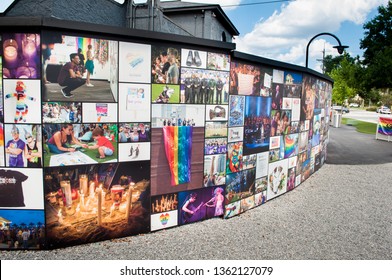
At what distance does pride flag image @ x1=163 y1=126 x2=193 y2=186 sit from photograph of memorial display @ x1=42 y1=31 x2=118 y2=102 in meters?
1.19

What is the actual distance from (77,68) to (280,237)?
4447mm

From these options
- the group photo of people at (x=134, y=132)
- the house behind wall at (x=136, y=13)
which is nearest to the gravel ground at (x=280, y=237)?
the group photo of people at (x=134, y=132)

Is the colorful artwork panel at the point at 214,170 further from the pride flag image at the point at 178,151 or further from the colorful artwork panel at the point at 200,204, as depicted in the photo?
the pride flag image at the point at 178,151

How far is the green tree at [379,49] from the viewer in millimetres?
26797

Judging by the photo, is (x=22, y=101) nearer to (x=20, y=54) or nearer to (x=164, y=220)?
(x=20, y=54)

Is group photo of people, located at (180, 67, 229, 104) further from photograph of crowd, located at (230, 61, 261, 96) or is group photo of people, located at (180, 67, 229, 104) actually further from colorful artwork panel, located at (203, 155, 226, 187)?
colorful artwork panel, located at (203, 155, 226, 187)

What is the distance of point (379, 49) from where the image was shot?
97.2 feet

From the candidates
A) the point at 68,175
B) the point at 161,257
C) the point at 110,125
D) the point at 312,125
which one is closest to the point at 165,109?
the point at 110,125

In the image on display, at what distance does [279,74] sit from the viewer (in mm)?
7805

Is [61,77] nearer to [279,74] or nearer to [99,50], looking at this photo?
[99,50]

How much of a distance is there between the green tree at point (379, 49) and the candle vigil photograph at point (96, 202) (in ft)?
A: 89.7

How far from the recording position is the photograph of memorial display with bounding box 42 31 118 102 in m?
4.60

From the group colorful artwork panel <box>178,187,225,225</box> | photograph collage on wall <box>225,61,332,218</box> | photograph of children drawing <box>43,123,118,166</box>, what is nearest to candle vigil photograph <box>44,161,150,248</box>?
photograph of children drawing <box>43,123,118,166</box>

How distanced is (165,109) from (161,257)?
240 cm
